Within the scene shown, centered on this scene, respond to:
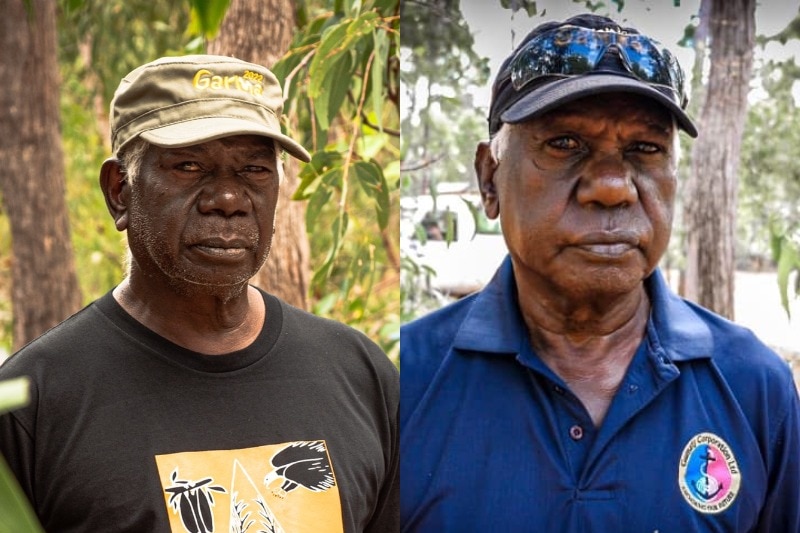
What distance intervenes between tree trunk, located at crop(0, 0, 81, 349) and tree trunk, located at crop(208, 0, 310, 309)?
102 inches

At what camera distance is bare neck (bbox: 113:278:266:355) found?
5.60ft

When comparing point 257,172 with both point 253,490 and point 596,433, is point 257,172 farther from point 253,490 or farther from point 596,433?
point 596,433

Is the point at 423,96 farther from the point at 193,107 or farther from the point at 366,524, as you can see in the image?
the point at 366,524

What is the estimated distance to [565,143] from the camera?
1.43m

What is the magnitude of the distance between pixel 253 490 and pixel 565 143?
66 centimetres

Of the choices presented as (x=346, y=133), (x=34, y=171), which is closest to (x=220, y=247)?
(x=346, y=133)

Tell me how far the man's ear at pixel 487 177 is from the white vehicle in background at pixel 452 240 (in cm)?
1

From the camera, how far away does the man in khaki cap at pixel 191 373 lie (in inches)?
60.6

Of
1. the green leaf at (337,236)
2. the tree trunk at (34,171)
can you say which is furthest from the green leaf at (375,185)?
the tree trunk at (34,171)

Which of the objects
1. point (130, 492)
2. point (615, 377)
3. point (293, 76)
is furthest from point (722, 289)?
point (293, 76)

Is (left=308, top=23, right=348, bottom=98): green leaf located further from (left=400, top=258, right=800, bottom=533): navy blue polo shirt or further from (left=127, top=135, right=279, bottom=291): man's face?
(left=400, top=258, right=800, bottom=533): navy blue polo shirt

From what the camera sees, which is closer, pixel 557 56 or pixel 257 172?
pixel 557 56

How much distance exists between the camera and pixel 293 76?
2.57 metres

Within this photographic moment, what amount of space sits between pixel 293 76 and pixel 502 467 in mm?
1346
